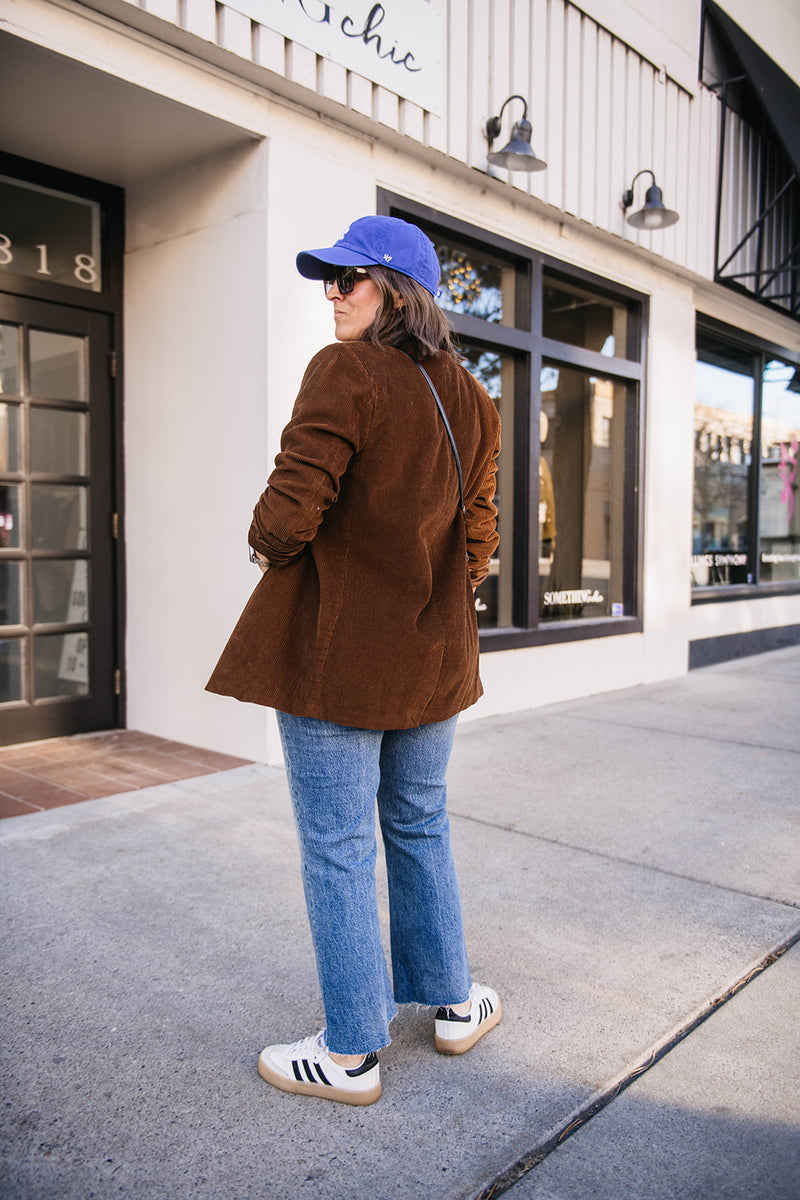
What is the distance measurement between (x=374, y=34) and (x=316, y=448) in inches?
153

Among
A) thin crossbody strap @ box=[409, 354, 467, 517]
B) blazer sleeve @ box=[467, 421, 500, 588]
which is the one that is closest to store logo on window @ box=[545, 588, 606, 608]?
blazer sleeve @ box=[467, 421, 500, 588]

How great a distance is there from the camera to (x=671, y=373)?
7590mm

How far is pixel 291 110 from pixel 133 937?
154 inches

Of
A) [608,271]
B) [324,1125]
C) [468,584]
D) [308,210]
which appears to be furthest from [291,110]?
[324,1125]

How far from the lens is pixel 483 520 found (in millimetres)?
2260

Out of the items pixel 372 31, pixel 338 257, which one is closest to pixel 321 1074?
pixel 338 257

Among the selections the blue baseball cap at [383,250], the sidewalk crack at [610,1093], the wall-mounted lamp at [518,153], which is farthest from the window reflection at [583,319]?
the sidewalk crack at [610,1093]

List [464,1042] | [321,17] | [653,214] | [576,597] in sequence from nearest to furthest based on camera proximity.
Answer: [464,1042] → [321,17] → [653,214] → [576,597]

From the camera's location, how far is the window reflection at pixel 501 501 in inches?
243

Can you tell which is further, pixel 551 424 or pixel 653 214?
pixel 551 424

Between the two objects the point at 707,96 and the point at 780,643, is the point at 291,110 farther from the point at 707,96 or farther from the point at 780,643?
the point at 780,643

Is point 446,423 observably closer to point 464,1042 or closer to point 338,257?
point 338,257

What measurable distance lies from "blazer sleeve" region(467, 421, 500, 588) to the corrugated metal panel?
285cm

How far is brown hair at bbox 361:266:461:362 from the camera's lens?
75.1 inches
